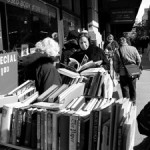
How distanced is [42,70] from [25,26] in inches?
105

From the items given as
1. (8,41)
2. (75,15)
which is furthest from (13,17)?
(75,15)

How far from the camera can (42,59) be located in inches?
111

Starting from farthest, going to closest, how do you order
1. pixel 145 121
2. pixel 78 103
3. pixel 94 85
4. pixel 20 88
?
pixel 94 85 < pixel 20 88 < pixel 78 103 < pixel 145 121

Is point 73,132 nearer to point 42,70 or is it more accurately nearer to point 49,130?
point 49,130

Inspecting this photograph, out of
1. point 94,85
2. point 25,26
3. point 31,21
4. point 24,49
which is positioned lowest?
point 94,85

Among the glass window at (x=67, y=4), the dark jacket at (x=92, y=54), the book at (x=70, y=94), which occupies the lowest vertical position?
the book at (x=70, y=94)

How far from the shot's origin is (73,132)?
171cm

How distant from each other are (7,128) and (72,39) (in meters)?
3.98

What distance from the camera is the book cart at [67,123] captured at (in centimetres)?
→ 164

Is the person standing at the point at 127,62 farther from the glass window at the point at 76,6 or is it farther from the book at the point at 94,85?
the glass window at the point at 76,6

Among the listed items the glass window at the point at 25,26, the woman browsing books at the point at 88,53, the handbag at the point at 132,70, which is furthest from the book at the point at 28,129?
the handbag at the point at 132,70

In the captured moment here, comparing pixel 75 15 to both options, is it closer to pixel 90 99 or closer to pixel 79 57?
pixel 79 57

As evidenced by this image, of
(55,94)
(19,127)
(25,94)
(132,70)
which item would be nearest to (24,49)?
(132,70)

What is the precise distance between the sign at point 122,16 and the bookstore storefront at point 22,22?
27.7 feet
